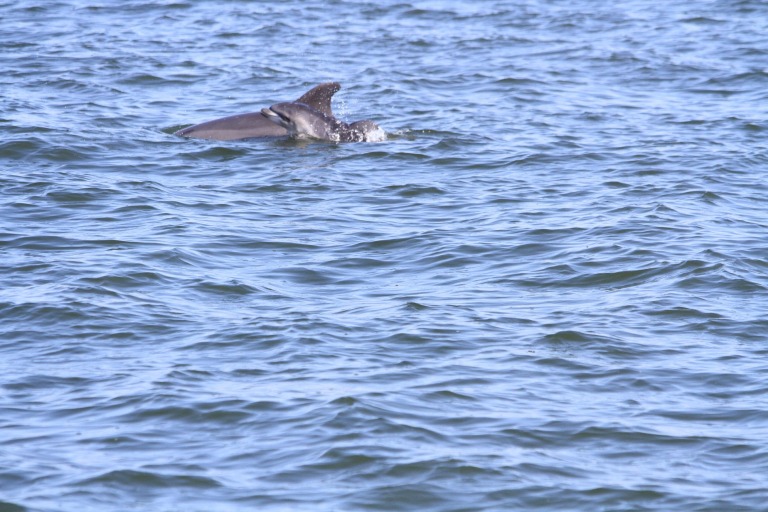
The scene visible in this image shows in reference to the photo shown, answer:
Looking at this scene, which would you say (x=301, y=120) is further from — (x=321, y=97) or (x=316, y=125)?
(x=321, y=97)

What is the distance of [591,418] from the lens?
909 centimetres

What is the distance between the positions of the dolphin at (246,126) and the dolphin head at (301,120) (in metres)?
0.15

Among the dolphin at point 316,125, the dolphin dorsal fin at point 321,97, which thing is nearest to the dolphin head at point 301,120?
the dolphin at point 316,125

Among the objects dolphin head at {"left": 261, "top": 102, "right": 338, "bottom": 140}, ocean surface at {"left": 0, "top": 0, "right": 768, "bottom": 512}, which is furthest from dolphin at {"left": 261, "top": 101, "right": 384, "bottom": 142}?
ocean surface at {"left": 0, "top": 0, "right": 768, "bottom": 512}

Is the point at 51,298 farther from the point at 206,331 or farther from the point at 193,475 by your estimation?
the point at 193,475

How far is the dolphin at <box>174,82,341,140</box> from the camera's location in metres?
17.7

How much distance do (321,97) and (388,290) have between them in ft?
20.5

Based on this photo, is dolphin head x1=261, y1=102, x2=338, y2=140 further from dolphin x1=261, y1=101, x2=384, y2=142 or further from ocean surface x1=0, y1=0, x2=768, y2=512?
ocean surface x1=0, y1=0, x2=768, y2=512

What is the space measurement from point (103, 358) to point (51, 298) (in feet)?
4.80

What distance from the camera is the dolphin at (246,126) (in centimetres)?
1773

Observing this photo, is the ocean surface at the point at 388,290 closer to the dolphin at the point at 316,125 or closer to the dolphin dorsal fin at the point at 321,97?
the dolphin at the point at 316,125

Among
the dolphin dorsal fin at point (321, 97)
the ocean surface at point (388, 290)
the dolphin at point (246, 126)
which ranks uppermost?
the dolphin dorsal fin at point (321, 97)

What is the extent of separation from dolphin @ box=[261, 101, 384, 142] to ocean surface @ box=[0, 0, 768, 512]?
0.29 m

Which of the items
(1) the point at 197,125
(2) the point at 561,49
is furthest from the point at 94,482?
(2) the point at 561,49
